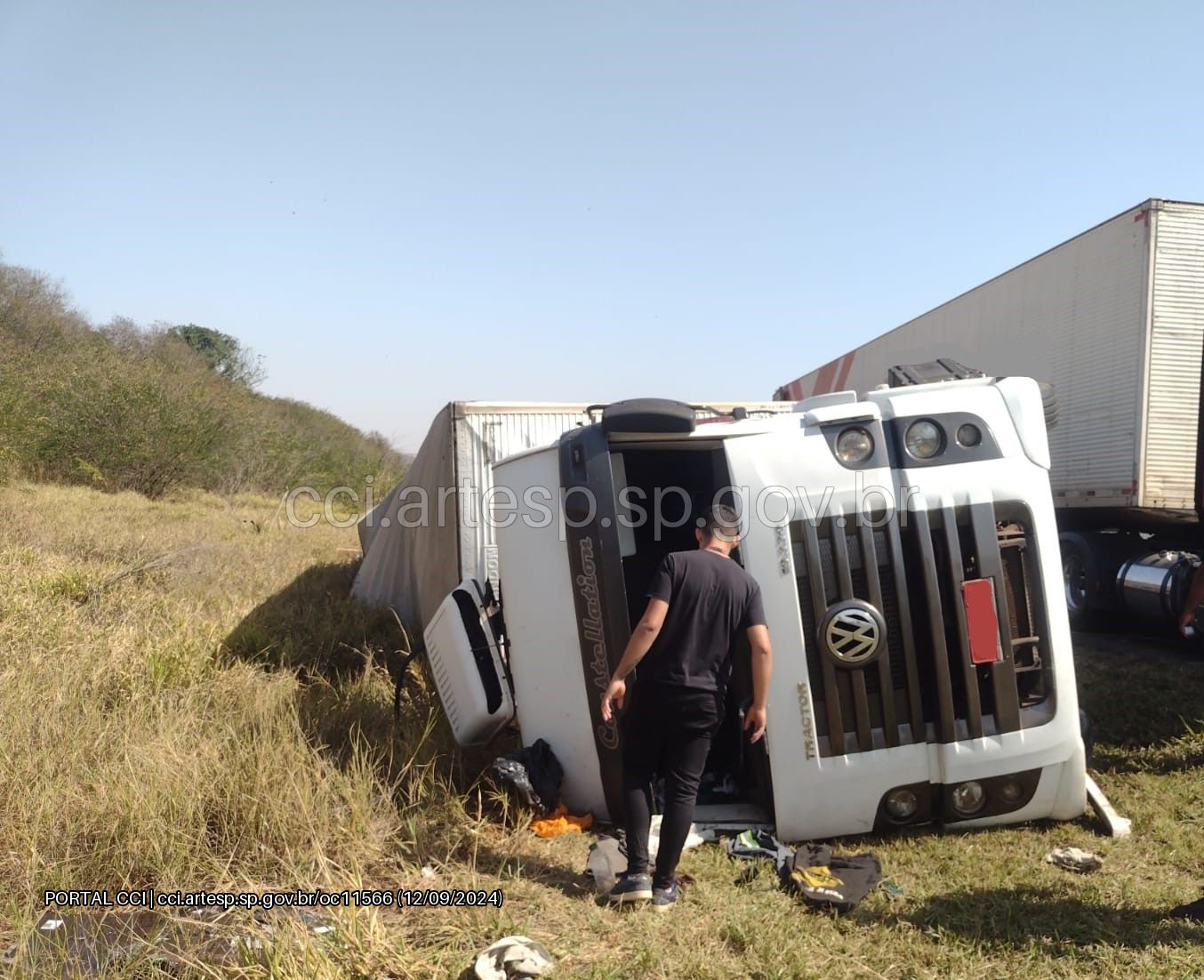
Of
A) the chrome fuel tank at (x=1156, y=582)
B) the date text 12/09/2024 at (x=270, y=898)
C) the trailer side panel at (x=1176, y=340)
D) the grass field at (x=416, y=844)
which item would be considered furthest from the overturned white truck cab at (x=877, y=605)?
the chrome fuel tank at (x=1156, y=582)

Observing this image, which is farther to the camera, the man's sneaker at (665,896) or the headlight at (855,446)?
the headlight at (855,446)

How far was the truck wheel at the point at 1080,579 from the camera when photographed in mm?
9133

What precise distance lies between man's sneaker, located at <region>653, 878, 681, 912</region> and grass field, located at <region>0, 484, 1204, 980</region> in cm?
6

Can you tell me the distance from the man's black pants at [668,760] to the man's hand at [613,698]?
83mm

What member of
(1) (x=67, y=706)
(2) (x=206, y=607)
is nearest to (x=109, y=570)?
(2) (x=206, y=607)

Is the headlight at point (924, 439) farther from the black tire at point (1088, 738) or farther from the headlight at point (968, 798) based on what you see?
the black tire at point (1088, 738)

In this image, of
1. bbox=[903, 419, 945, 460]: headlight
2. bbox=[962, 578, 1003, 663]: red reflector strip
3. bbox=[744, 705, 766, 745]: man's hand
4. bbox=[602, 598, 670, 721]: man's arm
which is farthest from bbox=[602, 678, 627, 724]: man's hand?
bbox=[903, 419, 945, 460]: headlight

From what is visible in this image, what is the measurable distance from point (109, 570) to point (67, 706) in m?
4.00

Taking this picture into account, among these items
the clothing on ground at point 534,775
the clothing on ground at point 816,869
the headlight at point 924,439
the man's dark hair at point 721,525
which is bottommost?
the clothing on ground at point 816,869

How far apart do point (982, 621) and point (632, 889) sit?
189 centimetres

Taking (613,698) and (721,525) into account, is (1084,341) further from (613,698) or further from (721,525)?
(613,698)

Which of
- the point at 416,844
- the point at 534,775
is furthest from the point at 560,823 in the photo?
the point at 416,844

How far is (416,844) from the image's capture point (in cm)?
373

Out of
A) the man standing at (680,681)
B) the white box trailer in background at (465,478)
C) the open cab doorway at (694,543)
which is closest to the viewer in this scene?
the man standing at (680,681)
